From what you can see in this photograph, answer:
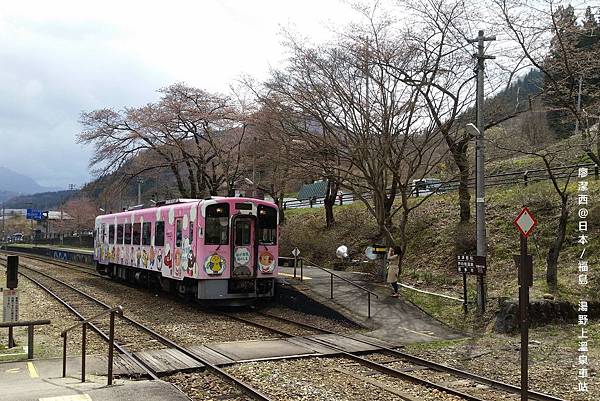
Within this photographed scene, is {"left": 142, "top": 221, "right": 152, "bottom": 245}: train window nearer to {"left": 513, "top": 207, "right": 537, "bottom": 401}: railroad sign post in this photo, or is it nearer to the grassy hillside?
the grassy hillside

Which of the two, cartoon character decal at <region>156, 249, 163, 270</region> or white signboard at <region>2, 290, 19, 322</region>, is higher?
cartoon character decal at <region>156, 249, 163, 270</region>

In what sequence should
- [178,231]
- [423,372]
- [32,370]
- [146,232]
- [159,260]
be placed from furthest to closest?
[146,232]
[159,260]
[178,231]
[423,372]
[32,370]

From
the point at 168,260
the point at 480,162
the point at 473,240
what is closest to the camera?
the point at 480,162

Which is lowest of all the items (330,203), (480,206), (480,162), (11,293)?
(11,293)

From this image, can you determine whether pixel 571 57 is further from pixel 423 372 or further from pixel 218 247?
pixel 218 247

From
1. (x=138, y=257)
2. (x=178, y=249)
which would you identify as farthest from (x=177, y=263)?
(x=138, y=257)

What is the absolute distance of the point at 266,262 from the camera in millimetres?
15531

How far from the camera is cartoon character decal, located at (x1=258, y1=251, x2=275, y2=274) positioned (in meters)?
15.4

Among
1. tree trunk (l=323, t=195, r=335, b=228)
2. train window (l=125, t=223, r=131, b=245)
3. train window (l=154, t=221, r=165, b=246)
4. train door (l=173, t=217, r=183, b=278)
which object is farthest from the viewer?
tree trunk (l=323, t=195, r=335, b=228)

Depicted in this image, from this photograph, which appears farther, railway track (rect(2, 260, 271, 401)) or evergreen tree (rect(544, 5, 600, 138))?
evergreen tree (rect(544, 5, 600, 138))

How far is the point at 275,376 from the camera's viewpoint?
827cm

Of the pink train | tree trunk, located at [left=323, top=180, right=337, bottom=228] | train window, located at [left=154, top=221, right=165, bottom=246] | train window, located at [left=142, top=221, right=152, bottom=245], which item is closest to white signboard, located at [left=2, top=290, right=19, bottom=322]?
the pink train

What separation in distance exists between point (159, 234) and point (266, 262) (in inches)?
155

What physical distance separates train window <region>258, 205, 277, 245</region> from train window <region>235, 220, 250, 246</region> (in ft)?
1.11
